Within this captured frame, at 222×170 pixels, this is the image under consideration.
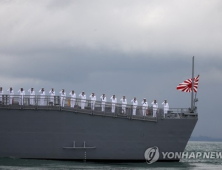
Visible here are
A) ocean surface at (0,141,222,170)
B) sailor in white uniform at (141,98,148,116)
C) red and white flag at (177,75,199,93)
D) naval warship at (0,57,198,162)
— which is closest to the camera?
ocean surface at (0,141,222,170)

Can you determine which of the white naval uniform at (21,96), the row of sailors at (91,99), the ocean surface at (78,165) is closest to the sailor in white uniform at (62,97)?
the row of sailors at (91,99)

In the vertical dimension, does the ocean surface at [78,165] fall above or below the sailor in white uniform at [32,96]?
below

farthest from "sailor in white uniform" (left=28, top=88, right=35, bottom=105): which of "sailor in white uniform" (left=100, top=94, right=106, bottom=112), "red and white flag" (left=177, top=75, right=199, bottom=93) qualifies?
"red and white flag" (left=177, top=75, right=199, bottom=93)

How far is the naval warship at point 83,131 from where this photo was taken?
41719 mm

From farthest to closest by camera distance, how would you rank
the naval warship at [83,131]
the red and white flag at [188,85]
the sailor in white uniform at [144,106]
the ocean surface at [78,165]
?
the red and white flag at [188,85] < the sailor in white uniform at [144,106] < the naval warship at [83,131] < the ocean surface at [78,165]

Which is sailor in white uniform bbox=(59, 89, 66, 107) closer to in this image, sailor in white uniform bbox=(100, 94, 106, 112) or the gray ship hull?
the gray ship hull

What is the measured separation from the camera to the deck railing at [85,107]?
4175 centimetres

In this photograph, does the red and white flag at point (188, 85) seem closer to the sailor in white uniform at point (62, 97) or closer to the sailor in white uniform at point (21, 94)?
the sailor in white uniform at point (62, 97)

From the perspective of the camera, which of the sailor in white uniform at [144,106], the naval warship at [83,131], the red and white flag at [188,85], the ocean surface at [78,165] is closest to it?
the ocean surface at [78,165]

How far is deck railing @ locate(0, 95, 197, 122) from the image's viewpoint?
41750 mm

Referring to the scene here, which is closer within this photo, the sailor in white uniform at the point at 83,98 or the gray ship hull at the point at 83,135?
the gray ship hull at the point at 83,135

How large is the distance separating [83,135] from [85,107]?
7.27ft

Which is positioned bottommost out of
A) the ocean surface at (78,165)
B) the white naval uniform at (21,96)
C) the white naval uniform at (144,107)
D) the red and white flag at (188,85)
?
the ocean surface at (78,165)

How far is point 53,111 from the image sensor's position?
41781mm
